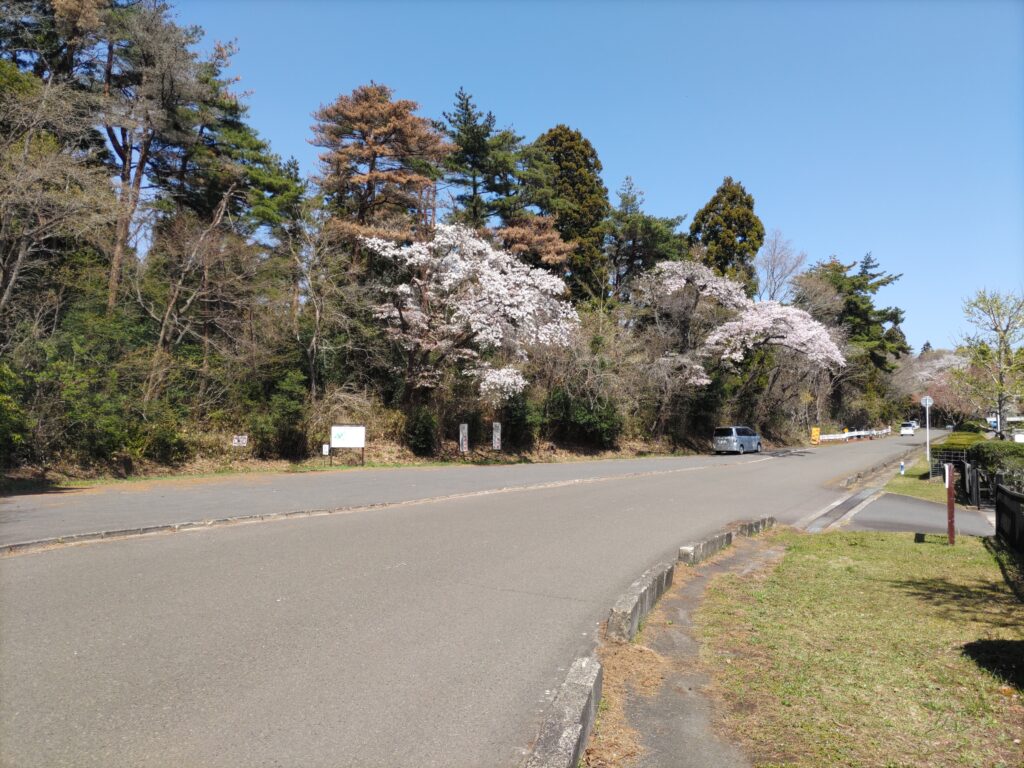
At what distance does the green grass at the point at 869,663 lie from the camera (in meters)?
3.87

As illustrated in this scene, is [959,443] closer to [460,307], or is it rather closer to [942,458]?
[942,458]

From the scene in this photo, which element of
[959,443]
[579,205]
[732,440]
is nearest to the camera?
[959,443]

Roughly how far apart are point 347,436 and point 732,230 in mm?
33658

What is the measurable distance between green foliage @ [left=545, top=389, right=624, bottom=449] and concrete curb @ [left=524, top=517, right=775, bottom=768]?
25.6 m

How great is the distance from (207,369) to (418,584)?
648 inches

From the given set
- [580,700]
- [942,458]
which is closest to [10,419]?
[580,700]

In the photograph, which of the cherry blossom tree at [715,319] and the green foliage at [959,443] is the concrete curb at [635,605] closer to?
the green foliage at [959,443]

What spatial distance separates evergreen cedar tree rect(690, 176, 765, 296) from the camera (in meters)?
44.9

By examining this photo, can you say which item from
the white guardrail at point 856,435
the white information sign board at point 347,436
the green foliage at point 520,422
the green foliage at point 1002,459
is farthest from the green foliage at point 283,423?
the white guardrail at point 856,435

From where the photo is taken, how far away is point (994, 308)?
22406 millimetres

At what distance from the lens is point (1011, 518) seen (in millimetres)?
9711

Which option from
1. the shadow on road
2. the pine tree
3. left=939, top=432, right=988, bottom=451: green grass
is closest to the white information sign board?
the pine tree

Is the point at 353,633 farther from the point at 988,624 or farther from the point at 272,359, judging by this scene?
the point at 272,359

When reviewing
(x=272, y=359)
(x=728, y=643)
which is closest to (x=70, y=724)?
(x=728, y=643)
